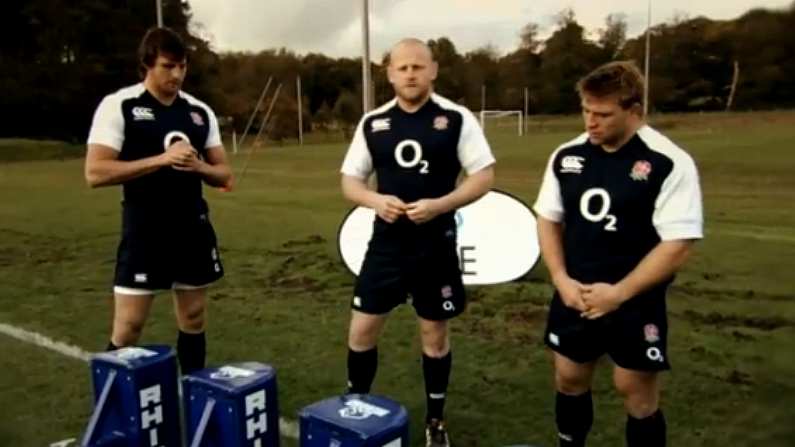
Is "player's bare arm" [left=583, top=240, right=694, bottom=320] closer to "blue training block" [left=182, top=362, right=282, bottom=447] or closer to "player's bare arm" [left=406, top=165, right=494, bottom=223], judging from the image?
"player's bare arm" [left=406, top=165, right=494, bottom=223]

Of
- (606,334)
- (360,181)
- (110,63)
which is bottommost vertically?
(606,334)

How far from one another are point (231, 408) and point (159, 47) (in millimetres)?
1443

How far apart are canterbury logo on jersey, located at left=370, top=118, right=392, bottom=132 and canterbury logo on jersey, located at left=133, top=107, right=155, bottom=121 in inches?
34.9

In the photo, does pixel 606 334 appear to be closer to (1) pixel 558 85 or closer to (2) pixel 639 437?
(2) pixel 639 437

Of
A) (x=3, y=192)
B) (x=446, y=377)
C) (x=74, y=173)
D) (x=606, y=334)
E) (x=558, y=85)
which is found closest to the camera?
(x=606, y=334)

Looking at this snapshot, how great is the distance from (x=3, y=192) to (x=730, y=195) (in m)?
13.8

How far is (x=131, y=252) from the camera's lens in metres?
3.34

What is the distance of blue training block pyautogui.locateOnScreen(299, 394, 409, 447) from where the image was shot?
7.79ft

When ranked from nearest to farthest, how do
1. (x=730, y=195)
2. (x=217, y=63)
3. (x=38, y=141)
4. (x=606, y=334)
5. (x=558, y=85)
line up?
(x=606, y=334) < (x=730, y=195) < (x=558, y=85) < (x=38, y=141) < (x=217, y=63)

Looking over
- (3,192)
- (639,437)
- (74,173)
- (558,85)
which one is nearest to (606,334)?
(639,437)

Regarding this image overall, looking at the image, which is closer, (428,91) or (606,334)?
(606,334)

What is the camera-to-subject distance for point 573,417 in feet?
9.21

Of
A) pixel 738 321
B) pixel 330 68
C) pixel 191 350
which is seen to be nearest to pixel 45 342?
pixel 191 350

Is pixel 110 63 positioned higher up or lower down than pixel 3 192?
higher up
